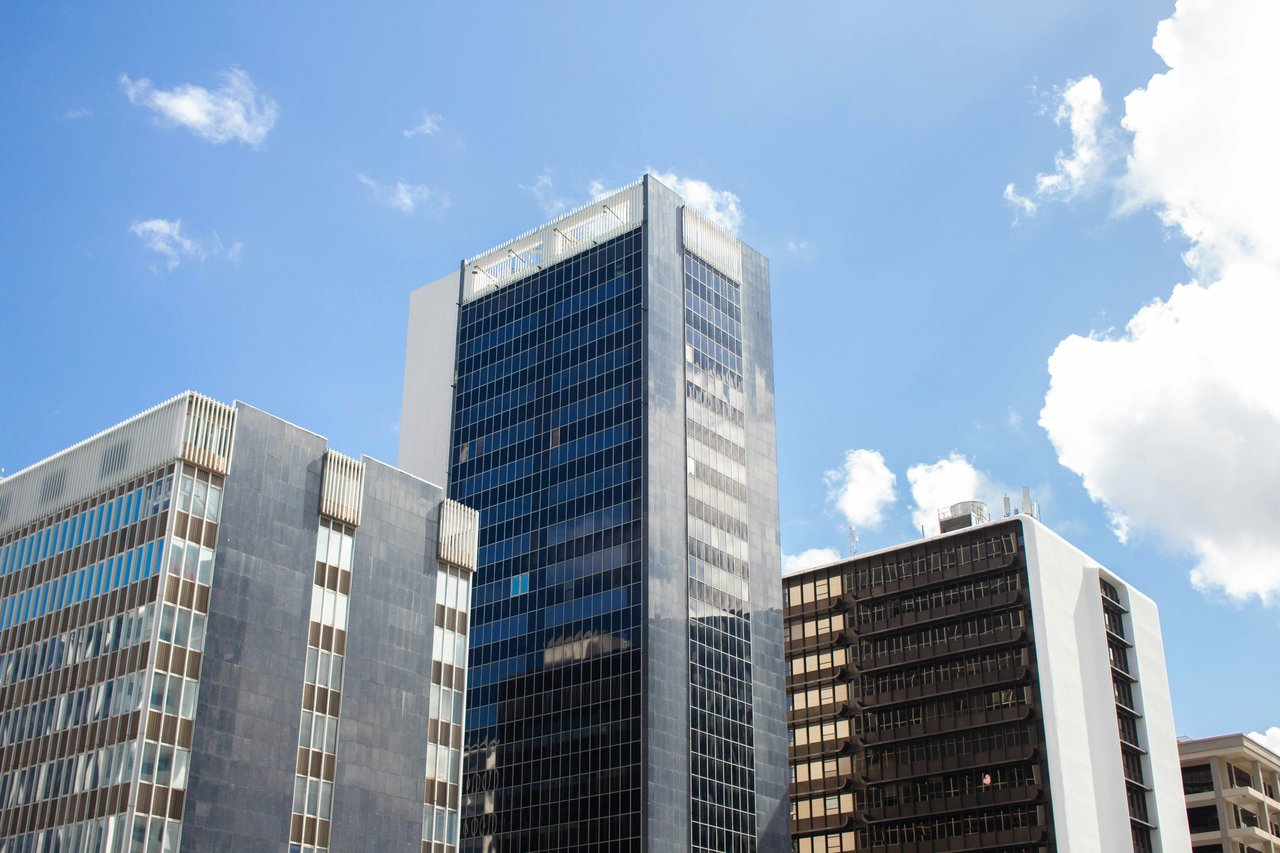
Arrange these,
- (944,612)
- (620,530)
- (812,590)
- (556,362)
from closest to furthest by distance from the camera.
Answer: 1. (620,530)
2. (556,362)
3. (944,612)
4. (812,590)

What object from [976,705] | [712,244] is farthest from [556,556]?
[976,705]

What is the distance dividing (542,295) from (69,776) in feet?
260

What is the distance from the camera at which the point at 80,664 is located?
90.0 metres

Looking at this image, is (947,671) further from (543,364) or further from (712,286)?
(543,364)

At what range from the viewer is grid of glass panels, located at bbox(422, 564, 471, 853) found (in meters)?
98.8

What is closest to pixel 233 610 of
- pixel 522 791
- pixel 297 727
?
pixel 297 727

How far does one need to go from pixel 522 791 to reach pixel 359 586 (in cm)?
4144

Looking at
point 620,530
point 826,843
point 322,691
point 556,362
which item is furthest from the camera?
point 826,843

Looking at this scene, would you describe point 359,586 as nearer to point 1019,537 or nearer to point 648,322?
point 648,322

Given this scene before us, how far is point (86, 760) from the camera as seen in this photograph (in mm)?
85625

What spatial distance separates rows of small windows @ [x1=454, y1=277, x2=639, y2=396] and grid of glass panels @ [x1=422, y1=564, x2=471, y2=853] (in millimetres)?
39557

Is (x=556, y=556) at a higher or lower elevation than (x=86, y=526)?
higher

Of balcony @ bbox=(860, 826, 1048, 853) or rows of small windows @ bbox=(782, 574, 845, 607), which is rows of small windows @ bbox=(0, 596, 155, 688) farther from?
balcony @ bbox=(860, 826, 1048, 853)

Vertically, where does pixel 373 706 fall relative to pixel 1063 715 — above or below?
below
